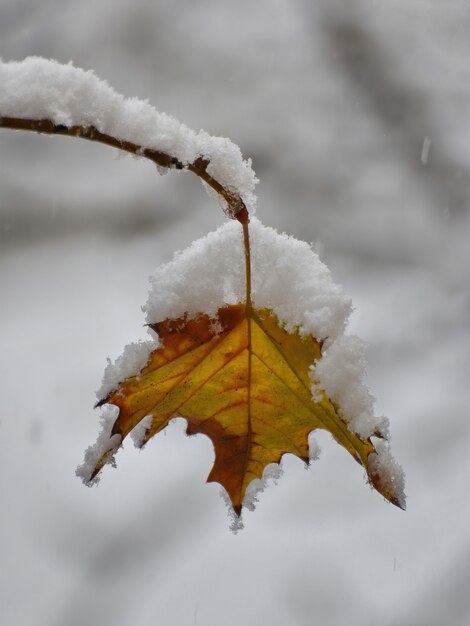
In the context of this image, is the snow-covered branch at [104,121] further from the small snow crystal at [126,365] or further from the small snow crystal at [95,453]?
the small snow crystal at [95,453]

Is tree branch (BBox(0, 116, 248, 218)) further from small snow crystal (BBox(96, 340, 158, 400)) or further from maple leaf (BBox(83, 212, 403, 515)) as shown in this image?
small snow crystal (BBox(96, 340, 158, 400))

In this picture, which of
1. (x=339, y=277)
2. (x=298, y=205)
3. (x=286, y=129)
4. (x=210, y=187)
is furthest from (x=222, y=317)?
(x=286, y=129)

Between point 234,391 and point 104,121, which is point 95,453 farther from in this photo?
point 104,121

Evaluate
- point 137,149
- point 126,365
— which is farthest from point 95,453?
point 137,149

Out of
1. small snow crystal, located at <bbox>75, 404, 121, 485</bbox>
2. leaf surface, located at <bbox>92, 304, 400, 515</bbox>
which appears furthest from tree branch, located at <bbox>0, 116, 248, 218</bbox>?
small snow crystal, located at <bbox>75, 404, 121, 485</bbox>

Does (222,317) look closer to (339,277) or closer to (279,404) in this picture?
(279,404)
